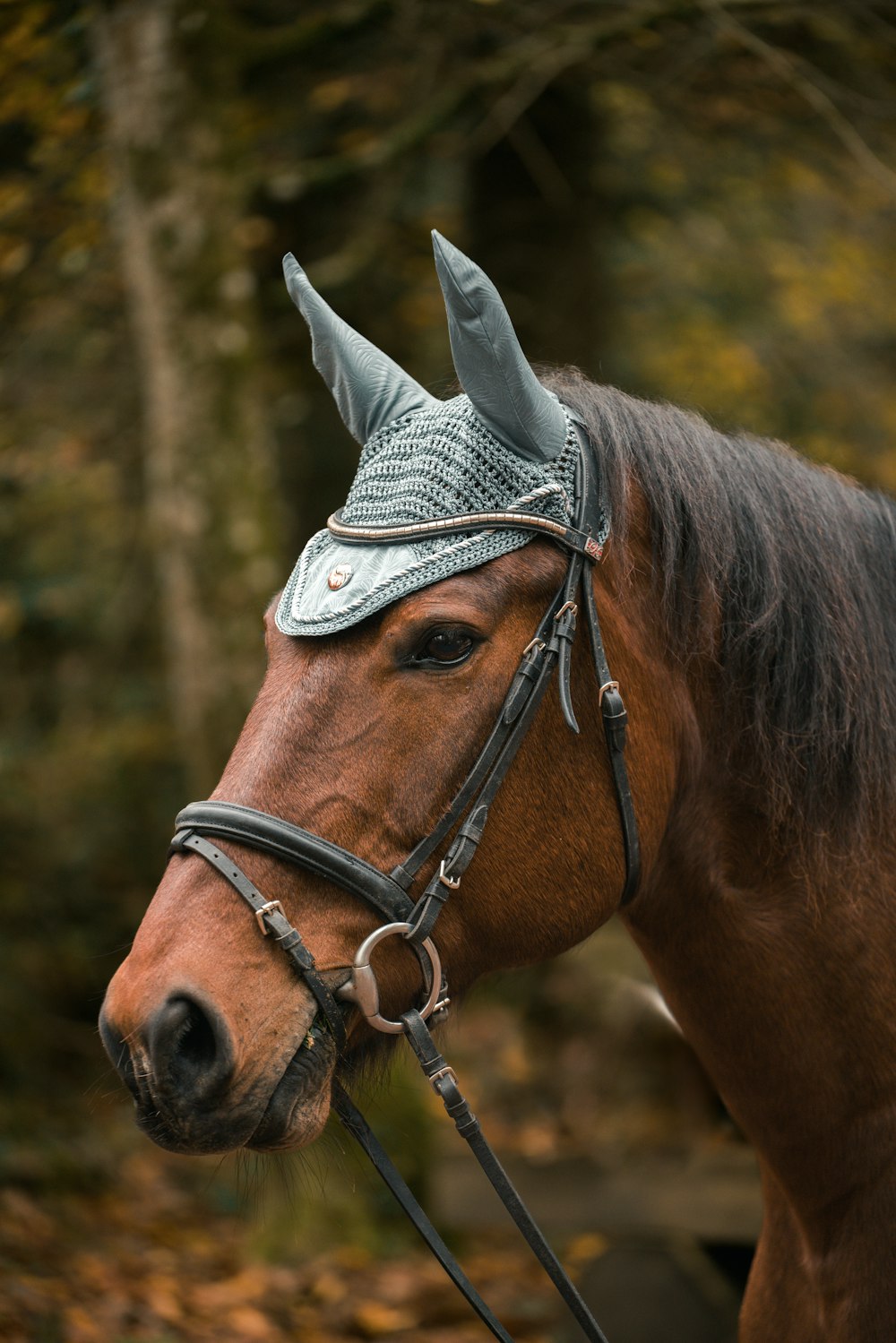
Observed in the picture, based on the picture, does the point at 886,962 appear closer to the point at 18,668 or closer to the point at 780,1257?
the point at 780,1257

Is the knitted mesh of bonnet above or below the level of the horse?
above

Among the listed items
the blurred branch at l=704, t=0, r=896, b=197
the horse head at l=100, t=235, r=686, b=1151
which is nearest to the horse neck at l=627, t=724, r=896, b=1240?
the horse head at l=100, t=235, r=686, b=1151

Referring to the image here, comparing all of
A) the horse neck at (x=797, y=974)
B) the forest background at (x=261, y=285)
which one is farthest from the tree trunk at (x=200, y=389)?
the horse neck at (x=797, y=974)

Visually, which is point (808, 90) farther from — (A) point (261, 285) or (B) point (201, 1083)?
(B) point (201, 1083)

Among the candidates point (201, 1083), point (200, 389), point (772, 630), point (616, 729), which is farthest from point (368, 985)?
point (200, 389)

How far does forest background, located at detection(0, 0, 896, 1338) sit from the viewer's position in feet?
16.0

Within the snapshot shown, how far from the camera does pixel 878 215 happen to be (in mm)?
7613

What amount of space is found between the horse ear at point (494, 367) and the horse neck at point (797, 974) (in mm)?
745

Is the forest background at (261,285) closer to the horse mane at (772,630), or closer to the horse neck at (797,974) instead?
the horse mane at (772,630)

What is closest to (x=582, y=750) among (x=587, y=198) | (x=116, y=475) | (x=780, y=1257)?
(x=780, y=1257)

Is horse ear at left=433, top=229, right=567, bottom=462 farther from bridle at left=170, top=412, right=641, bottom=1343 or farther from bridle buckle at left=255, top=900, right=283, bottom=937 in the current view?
bridle buckle at left=255, top=900, right=283, bottom=937

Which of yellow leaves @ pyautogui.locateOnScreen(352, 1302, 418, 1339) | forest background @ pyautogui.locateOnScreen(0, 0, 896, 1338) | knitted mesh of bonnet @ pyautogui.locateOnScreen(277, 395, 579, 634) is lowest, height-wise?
yellow leaves @ pyautogui.locateOnScreen(352, 1302, 418, 1339)

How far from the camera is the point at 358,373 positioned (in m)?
2.33

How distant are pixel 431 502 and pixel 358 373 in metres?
0.47
